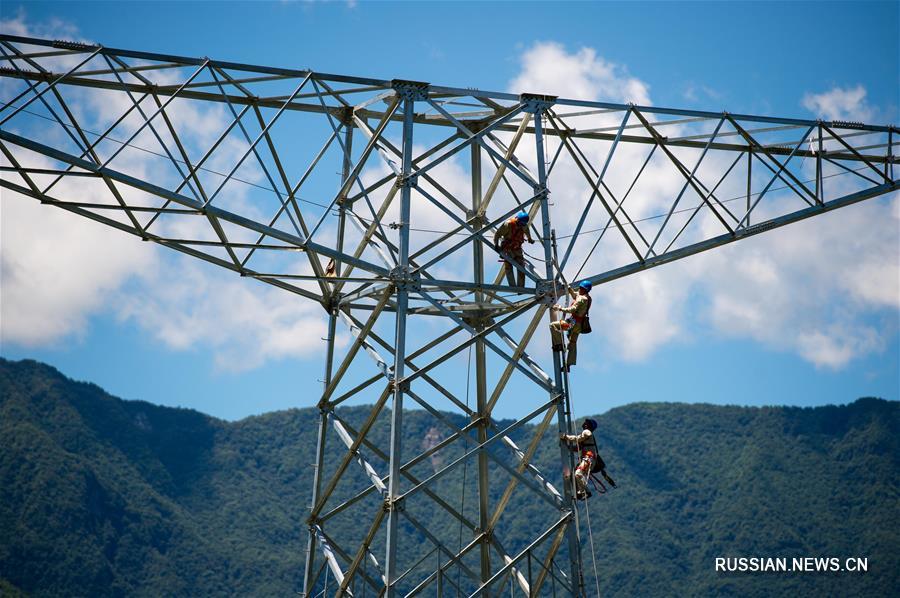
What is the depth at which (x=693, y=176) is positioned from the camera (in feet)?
83.6

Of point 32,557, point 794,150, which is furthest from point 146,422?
point 794,150

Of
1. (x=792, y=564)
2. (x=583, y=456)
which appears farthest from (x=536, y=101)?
(x=792, y=564)

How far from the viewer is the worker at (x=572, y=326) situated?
23.3 metres

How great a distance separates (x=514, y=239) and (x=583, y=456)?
172 inches

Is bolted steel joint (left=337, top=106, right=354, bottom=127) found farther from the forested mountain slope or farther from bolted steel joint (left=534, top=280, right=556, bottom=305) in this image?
the forested mountain slope

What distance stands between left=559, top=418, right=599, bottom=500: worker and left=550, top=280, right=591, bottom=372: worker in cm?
127

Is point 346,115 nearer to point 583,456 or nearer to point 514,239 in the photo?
point 514,239

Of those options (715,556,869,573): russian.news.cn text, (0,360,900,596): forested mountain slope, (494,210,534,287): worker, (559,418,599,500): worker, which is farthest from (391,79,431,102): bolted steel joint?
(715,556,869,573): russian.news.cn text

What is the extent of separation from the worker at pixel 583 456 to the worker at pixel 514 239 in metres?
3.32

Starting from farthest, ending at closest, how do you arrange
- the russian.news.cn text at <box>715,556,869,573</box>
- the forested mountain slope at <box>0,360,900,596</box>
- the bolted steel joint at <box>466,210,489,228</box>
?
the forested mountain slope at <box>0,360,900,596</box>, the russian.news.cn text at <box>715,556,869,573</box>, the bolted steel joint at <box>466,210,489,228</box>

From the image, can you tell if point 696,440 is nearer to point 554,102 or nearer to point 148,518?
point 148,518

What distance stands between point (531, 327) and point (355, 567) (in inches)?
218

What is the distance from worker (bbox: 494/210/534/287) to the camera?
78.6 ft

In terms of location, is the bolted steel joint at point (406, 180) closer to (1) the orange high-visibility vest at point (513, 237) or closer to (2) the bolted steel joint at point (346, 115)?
(1) the orange high-visibility vest at point (513, 237)
